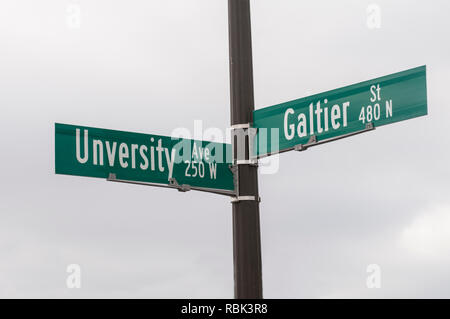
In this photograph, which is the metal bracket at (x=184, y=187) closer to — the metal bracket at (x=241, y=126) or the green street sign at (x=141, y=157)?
the green street sign at (x=141, y=157)

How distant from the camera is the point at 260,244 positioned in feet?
34.0

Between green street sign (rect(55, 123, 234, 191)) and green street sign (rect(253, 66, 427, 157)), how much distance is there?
1.34 feet

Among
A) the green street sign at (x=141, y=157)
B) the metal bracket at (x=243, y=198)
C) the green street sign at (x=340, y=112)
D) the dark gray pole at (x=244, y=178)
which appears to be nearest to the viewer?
the green street sign at (x=340, y=112)

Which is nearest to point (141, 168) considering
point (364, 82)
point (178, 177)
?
point (178, 177)

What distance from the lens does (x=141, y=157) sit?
10320mm

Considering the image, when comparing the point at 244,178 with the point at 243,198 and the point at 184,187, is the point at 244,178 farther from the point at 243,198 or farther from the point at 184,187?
the point at 184,187

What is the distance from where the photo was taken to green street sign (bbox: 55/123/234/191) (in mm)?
9984

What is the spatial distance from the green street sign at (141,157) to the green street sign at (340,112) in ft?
1.34

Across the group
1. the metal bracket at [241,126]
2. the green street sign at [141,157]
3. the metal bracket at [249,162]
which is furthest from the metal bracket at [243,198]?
the metal bracket at [241,126]

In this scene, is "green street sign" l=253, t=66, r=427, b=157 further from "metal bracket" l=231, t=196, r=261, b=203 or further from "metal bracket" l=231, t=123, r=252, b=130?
"metal bracket" l=231, t=196, r=261, b=203

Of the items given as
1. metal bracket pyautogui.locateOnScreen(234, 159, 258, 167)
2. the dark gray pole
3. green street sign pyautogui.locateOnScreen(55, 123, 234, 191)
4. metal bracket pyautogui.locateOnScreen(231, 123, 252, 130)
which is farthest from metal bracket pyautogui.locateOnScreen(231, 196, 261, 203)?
Answer: metal bracket pyautogui.locateOnScreen(231, 123, 252, 130)

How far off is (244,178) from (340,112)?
3.36 feet

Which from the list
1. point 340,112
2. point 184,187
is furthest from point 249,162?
point 340,112

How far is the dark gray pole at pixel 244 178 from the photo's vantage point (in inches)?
403
